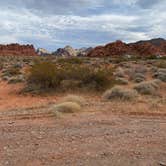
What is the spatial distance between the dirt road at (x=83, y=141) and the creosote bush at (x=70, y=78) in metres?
8.51

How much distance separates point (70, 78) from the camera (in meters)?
18.9

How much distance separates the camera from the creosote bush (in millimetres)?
18141

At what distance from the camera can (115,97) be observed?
14141 mm

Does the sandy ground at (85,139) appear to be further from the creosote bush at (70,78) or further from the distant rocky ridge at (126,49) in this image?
the distant rocky ridge at (126,49)

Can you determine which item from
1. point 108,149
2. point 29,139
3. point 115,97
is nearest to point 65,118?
point 29,139

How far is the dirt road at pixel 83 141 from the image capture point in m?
5.77

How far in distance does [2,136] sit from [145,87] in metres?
10.8

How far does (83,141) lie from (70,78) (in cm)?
1209

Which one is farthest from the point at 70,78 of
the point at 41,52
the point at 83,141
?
the point at 41,52

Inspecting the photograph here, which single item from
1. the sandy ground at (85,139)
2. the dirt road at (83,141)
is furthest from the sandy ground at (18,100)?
the dirt road at (83,141)

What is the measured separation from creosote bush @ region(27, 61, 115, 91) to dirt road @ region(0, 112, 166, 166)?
851 cm

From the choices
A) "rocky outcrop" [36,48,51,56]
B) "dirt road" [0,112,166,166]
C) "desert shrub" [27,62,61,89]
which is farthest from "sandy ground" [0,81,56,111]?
"rocky outcrop" [36,48,51,56]

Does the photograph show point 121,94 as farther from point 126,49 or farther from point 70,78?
point 126,49

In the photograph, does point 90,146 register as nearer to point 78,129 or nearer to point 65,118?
point 78,129
